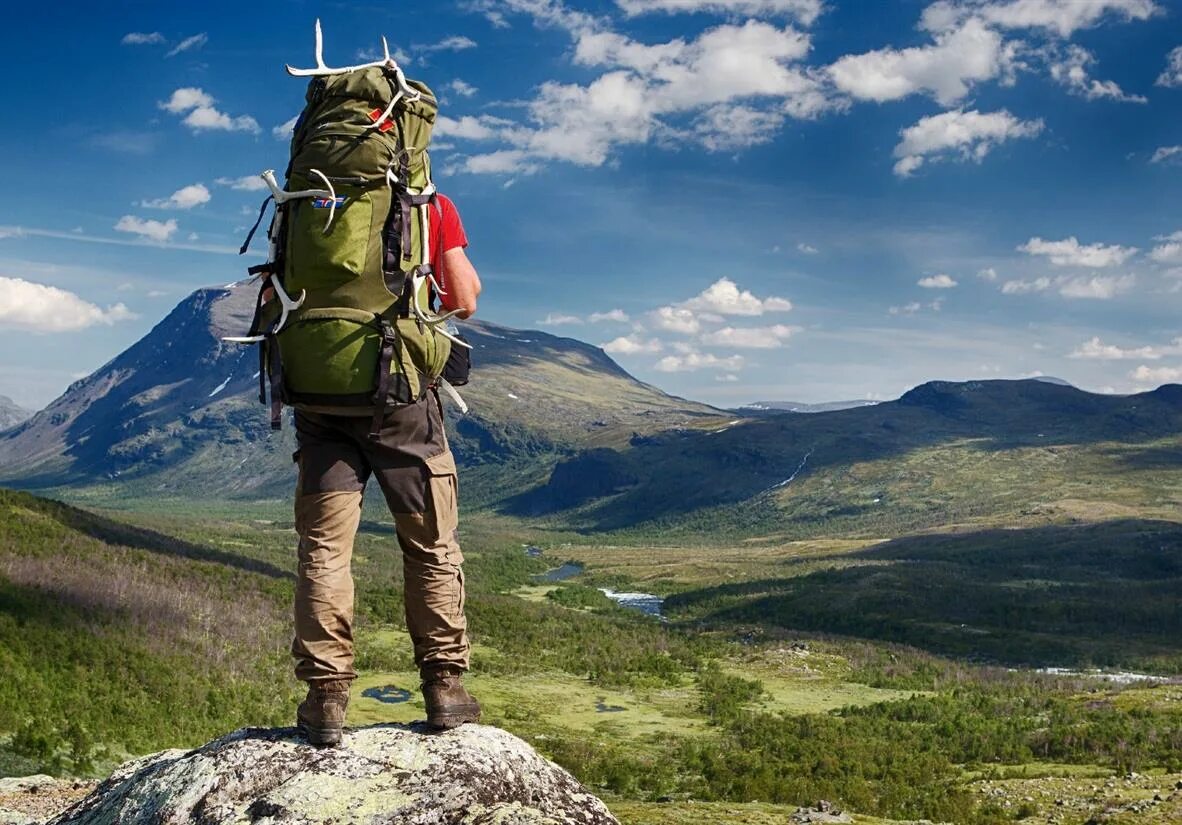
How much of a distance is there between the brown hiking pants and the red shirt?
100 centimetres

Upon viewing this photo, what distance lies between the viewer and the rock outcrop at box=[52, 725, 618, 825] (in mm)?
7855

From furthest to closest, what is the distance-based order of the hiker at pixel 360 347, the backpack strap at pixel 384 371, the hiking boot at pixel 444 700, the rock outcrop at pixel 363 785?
the hiking boot at pixel 444 700 → the hiker at pixel 360 347 → the backpack strap at pixel 384 371 → the rock outcrop at pixel 363 785

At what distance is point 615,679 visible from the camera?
8106 centimetres

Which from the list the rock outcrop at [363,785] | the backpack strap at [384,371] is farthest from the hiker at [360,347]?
the rock outcrop at [363,785]

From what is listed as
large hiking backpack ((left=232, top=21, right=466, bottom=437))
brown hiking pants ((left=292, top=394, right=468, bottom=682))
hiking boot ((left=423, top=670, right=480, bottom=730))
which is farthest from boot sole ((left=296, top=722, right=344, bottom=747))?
large hiking backpack ((left=232, top=21, right=466, bottom=437))

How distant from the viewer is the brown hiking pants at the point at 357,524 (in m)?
8.50

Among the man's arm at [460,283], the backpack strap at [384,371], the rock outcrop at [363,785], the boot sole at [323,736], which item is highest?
the man's arm at [460,283]

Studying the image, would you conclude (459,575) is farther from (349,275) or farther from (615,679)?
(615,679)

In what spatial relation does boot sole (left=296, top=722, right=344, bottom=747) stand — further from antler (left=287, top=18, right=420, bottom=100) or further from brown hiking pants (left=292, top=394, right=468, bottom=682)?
antler (left=287, top=18, right=420, bottom=100)

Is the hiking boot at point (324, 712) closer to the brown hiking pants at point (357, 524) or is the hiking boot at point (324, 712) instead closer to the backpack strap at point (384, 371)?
the brown hiking pants at point (357, 524)

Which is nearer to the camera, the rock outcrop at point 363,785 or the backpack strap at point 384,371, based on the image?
the rock outcrop at point 363,785

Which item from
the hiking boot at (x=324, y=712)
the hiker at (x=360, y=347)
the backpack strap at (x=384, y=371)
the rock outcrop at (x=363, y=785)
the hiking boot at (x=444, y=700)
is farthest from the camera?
the hiking boot at (x=444, y=700)

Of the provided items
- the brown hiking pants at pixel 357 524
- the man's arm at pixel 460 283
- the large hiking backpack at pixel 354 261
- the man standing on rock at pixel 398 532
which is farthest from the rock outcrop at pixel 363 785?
the man's arm at pixel 460 283

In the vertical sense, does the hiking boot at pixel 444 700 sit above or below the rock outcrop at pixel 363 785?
above
